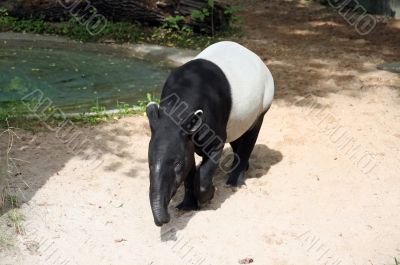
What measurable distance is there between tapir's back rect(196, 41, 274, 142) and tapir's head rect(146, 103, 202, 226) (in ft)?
2.12

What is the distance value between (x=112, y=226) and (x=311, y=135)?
10.4 feet

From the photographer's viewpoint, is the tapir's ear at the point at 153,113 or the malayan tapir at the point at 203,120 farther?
the tapir's ear at the point at 153,113

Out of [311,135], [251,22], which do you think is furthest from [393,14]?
[311,135]

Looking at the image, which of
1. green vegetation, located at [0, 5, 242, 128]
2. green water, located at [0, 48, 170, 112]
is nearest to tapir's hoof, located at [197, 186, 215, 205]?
green water, located at [0, 48, 170, 112]

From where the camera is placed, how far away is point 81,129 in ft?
24.8

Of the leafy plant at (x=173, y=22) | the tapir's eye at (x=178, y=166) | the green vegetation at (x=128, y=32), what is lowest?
the green vegetation at (x=128, y=32)

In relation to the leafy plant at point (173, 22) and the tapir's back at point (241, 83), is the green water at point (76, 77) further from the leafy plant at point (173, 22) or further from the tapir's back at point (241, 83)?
the tapir's back at point (241, 83)

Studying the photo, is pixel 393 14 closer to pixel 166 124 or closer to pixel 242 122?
pixel 242 122

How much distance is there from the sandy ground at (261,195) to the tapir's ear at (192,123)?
0.88m

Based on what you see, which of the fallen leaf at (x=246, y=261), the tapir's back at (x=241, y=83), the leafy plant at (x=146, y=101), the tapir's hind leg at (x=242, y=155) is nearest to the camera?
the fallen leaf at (x=246, y=261)

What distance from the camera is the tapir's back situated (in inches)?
225

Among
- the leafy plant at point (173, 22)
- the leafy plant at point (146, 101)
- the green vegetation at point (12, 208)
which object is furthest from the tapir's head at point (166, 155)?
the leafy plant at point (173, 22)

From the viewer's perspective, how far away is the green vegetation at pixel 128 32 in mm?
12094

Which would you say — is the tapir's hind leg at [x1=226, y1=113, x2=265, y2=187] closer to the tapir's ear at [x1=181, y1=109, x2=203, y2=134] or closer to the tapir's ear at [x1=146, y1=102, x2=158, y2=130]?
the tapir's ear at [x1=181, y1=109, x2=203, y2=134]
